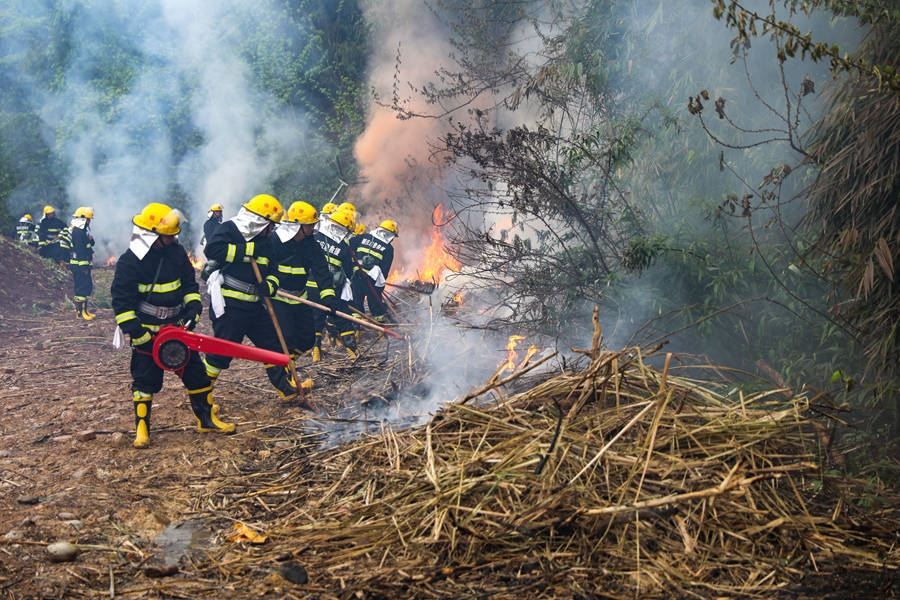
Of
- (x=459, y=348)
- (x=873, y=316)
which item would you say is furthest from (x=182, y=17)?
(x=873, y=316)

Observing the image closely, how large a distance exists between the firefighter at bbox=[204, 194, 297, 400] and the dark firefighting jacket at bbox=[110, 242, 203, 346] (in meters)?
0.55

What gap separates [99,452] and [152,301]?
1.26 m

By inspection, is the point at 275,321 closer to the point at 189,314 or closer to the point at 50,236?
the point at 189,314

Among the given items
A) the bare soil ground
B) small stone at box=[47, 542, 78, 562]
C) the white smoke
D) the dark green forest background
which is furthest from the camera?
the white smoke

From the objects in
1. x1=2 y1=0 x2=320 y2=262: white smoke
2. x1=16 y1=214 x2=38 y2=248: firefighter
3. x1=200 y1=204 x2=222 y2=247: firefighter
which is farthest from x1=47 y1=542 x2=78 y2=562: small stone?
x1=16 y1=214 x2=38 y2=248: firefighter

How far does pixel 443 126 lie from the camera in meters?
14.6

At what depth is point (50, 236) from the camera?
16.0 metres

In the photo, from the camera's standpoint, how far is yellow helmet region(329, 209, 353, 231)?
959cm

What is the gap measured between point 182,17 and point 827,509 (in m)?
22.9

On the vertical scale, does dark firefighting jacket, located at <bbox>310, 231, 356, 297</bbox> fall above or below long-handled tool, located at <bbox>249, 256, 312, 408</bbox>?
above

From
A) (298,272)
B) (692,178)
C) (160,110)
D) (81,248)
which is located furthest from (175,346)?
(160,110)

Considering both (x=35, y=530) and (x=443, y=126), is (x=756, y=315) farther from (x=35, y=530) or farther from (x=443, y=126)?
(x=443, y=126)

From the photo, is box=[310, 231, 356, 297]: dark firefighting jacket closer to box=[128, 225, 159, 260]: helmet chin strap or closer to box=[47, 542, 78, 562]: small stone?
box=[128, 225, 159, 260]: helmet chin strap

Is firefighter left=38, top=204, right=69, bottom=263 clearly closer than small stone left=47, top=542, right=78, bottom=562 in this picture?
No
